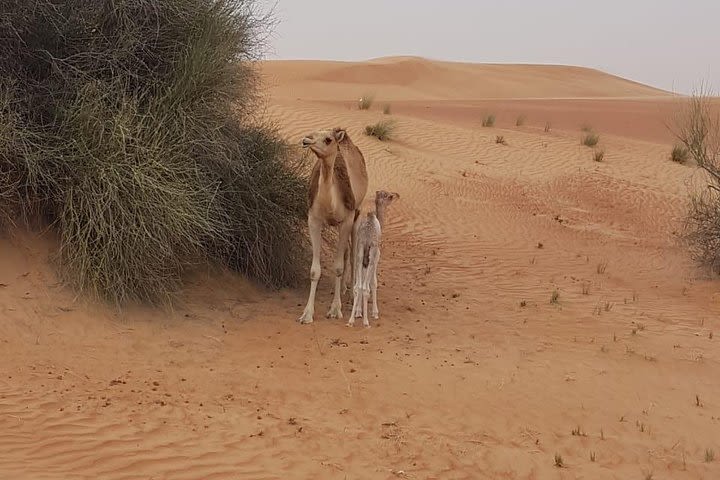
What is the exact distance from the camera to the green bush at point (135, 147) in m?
8.41

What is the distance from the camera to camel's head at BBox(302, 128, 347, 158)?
867 cm

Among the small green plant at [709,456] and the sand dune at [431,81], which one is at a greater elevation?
the sand dune at [431,81]

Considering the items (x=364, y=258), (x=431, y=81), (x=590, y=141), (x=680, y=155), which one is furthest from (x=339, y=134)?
(x=431, y=81)

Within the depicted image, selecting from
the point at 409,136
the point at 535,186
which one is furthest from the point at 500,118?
the point at 535,186

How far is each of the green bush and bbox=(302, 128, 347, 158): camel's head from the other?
1309 millimetres

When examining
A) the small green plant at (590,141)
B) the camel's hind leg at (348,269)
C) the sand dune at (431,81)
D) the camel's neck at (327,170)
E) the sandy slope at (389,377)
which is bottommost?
the sandy slope at (389,377)

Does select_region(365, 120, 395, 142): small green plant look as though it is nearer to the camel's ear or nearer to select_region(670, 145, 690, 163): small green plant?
select_region(670, 145, 690, 163): small green plant

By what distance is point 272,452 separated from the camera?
596cm

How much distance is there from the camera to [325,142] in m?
8.78

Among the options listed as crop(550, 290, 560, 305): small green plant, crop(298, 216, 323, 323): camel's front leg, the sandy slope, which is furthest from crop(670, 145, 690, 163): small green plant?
crop(298, 216, 323, 323): camel's front leg

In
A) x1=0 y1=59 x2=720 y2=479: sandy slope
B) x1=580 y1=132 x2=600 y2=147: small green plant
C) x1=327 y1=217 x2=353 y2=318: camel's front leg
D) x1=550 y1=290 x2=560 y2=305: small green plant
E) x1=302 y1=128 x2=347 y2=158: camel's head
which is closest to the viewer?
x1=0 y1=59 x2=720 y2=479: sandy slope

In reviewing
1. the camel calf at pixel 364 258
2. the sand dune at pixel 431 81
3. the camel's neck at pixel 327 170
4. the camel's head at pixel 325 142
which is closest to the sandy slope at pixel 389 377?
the camel calf at pixel 364 258

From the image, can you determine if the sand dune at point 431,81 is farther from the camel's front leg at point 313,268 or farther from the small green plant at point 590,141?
the camel's front leg at point 313,268

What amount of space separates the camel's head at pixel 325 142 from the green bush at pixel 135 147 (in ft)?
4.29
